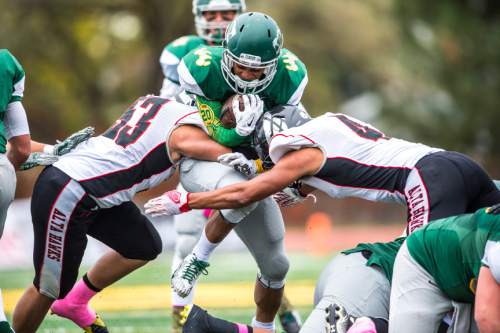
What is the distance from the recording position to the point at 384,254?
16.0 feet

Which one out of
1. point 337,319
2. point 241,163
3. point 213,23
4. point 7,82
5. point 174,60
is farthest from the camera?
point 213,23

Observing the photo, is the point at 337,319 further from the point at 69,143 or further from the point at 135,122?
the point at 69,143

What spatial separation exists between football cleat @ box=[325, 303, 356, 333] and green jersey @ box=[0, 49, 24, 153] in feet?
6.36

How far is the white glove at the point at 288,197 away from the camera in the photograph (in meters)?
5.38

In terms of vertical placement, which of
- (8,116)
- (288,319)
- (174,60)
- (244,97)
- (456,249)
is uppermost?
(244,97)

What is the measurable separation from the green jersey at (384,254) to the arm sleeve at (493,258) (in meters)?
1.00

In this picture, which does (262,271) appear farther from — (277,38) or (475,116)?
(475,116)

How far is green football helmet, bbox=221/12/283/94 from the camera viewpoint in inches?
→ 210

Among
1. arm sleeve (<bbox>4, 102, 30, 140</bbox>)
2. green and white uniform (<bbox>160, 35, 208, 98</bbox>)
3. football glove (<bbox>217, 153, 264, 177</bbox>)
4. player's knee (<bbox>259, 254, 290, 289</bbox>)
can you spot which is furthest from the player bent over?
green and white uniform (<bbox>160, 35, 208, 98</bbox>)

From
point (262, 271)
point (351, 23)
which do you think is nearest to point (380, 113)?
point (351, 23)

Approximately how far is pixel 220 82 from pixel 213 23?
6.18 feet

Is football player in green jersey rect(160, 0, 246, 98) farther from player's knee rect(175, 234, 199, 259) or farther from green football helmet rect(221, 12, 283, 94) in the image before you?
green football helmet rect(221, 12, 283, 94)

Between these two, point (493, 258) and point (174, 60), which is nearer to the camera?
point (493, 258)

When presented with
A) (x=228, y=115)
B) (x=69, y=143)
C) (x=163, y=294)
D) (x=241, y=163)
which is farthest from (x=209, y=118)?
(x=163, y=294)
